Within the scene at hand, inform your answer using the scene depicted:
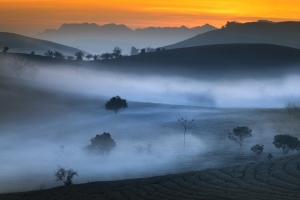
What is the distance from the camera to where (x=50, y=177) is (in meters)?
88.5

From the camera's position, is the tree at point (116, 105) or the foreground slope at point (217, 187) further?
the tree at point (116, 105)

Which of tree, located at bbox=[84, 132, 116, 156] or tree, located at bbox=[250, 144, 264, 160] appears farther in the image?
tree, located at bbox=[84, 132, 116, 156]

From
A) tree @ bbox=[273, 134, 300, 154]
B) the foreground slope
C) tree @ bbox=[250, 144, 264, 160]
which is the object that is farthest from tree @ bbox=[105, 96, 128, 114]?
the foreground slope

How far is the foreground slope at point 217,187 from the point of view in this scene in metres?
44.7

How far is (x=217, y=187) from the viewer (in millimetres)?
49219

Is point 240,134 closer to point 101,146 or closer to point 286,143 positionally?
point 286,143

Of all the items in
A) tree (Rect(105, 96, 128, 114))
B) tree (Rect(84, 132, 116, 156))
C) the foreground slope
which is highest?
tree (Rect(105, 96, 128, 114))

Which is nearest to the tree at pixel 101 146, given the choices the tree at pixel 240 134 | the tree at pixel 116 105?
the tree at pixel 240 134

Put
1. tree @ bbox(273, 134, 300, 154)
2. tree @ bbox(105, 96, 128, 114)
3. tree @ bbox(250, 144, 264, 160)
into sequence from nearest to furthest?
tree @ bbox(250, 144, 264, 160) < tree @ bbox(273, 134, 300, 154) < tree @ bbox(105, 96, 128, 114)

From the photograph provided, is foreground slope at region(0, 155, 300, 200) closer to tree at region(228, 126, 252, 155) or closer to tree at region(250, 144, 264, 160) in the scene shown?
tree at region(250, 144, 264, 160)

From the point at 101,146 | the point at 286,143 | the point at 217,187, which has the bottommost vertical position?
the point at 217,187

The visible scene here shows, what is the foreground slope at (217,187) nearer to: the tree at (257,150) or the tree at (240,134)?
the tree at (257,150)

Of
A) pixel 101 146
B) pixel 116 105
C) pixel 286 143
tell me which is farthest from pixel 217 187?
pixel 116 105

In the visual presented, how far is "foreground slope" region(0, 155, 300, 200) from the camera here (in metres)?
44.7
